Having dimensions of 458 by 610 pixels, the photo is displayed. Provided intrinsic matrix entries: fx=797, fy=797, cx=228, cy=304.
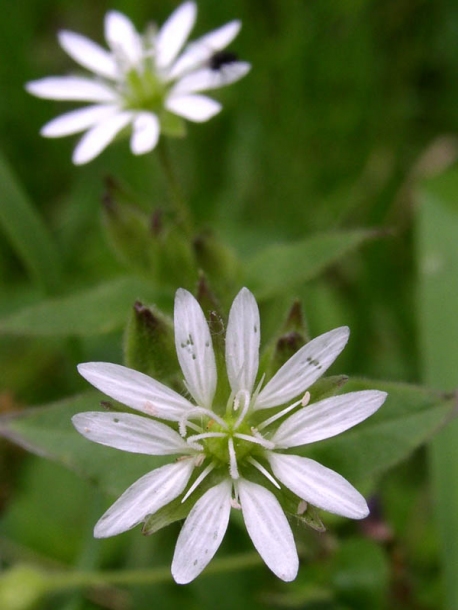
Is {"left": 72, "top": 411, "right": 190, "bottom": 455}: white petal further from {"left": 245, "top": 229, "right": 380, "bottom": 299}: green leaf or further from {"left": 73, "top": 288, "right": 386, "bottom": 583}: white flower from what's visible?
{"left": 245, "top": 229, "right": 380, "bottom": 299}: green leaf

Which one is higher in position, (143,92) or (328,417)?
(143,92)

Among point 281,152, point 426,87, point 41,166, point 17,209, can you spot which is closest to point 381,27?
point 426,87

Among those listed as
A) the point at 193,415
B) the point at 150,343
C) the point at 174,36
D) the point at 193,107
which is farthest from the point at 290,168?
the point at 193,415

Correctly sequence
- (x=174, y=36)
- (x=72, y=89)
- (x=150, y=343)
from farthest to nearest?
1. (x=174, y=36)
2. (x=72, y=89)
3. (x=150, y=343)

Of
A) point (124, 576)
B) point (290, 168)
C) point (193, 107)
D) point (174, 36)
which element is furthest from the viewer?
point (290, 168)

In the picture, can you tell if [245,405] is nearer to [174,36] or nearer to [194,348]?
[194,348]

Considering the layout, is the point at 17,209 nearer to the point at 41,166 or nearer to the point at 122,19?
the point at 122,19
